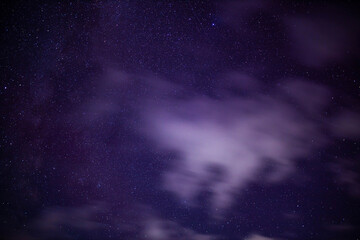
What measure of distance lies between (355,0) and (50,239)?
27.0 meters

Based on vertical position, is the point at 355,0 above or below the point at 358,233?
above

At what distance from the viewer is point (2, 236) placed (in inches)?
734

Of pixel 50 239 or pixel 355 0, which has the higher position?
pixel 355 0

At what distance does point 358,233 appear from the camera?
10.1m

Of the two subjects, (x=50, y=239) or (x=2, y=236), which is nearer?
(x=2, y=236)

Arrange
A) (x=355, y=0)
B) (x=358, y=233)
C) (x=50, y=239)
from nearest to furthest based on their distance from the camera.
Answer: (x=355, y=0) < (x=358, y=233) < (x=50, y=239)

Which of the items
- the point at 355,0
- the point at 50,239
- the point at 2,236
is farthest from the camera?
the point at 50,239

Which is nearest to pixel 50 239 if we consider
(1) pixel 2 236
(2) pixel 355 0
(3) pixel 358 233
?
(1) pixel 2 236

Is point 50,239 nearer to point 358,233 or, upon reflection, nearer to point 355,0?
point 358,233

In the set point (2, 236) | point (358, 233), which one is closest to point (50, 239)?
point (2, 236)

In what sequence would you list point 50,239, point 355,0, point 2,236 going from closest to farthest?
point 355,0, point 2,236, point 50,239

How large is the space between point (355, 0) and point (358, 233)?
38.2 ft

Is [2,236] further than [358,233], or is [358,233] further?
[2,236]

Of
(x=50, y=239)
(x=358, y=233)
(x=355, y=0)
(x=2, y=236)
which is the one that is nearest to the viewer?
(x=355, y=0)
